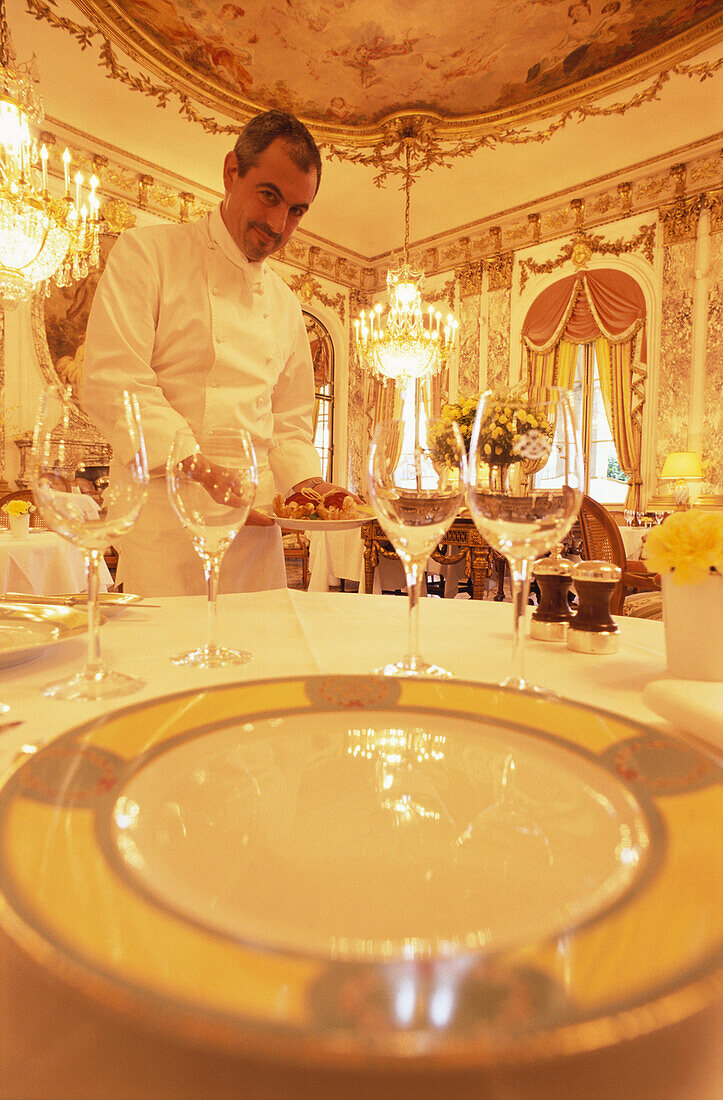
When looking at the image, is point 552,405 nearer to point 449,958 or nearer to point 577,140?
point 449,958

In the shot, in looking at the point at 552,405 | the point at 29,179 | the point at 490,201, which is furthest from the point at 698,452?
the point at 552,405

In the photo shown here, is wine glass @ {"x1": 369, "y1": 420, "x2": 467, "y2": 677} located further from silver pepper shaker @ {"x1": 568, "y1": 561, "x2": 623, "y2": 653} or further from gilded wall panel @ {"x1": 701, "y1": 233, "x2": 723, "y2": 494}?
gilded wall panel @ {"x1": 701, "y1": 233, "x2": 723, "y2": 494}

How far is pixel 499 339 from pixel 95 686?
7870 millimetres

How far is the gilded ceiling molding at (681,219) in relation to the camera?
6.29m

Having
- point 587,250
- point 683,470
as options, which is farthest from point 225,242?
point 587,250

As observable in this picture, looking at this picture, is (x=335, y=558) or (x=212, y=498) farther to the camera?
(x=335, y=558)

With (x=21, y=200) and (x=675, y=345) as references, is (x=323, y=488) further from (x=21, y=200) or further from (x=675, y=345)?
(x=675, y=345)

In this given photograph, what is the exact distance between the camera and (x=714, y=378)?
628cm

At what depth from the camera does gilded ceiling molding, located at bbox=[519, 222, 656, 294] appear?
666cm

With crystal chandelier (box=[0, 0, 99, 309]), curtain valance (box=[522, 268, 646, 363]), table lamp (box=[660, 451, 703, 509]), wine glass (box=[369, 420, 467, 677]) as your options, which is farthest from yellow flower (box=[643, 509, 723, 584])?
curtain valance (box=[522, 268, 646, 363])

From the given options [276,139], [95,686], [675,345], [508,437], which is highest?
[675,345]

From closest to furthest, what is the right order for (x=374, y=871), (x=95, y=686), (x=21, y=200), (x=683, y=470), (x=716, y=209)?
1. (x=374, y=871)
2. (x=95, y=686)
3. (x=21, y=200)
4. (x=683, y=470)
5. (x=716, y=209)

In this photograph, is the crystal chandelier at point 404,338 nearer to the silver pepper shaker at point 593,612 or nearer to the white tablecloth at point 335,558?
the white tablecloth at point 335,558

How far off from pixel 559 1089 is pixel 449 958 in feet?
0.18
